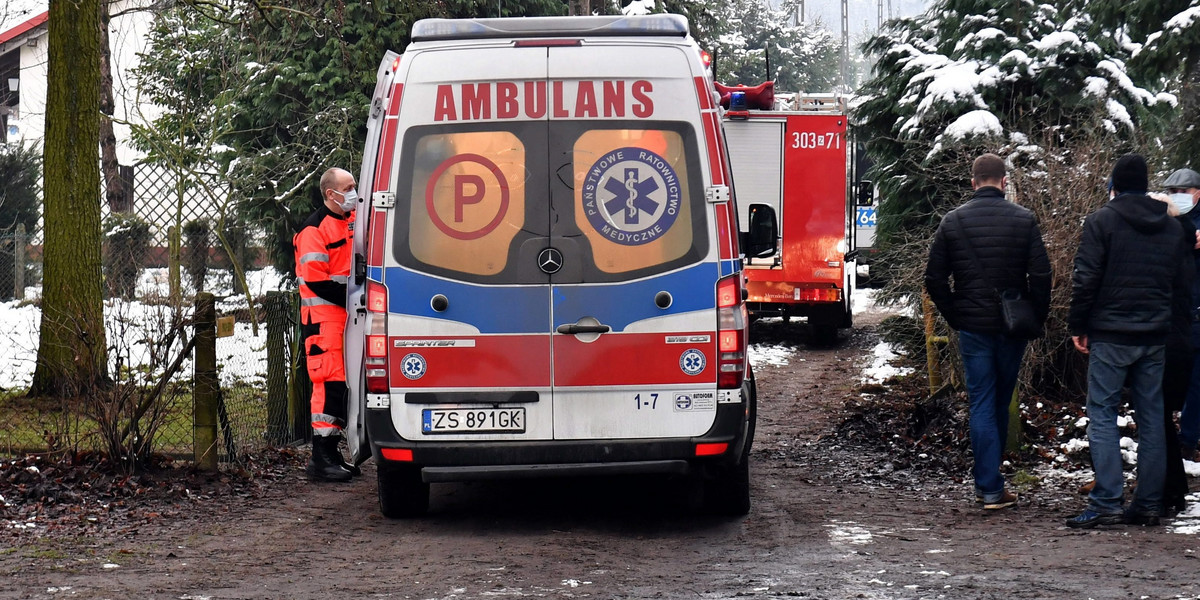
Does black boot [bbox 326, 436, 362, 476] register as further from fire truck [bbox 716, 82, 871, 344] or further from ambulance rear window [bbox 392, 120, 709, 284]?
fire truck [bbox 716, 82, 871, 344]

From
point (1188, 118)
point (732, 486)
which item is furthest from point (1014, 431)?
point (1188, 118)

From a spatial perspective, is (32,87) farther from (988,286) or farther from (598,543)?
(988,286)

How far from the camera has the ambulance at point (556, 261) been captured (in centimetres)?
635

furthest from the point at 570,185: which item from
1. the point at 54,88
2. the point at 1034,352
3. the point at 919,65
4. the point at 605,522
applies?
the point at 919,65

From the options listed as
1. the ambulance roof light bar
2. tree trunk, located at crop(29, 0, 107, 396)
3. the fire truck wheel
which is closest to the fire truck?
the fire truck wheel

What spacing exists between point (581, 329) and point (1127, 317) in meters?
2.54

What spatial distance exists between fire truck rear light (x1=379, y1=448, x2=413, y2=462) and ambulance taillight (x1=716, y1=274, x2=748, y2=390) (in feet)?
4.87

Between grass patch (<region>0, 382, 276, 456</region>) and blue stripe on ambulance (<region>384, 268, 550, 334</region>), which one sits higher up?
blue stripe on ambulance (<region>384, 268, 550, 334</region>)

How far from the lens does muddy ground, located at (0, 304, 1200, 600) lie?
17.6 ft

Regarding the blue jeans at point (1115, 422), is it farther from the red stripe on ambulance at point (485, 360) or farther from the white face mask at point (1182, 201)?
the red stripe on ambulance at point (485, 360)

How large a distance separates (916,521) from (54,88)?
23.6 ft

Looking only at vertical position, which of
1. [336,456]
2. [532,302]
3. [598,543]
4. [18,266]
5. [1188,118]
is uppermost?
[1188,118]

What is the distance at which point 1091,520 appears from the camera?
6.44 m

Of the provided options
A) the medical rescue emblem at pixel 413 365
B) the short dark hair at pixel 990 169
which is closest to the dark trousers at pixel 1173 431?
the short dark hair at pixel 990 169
